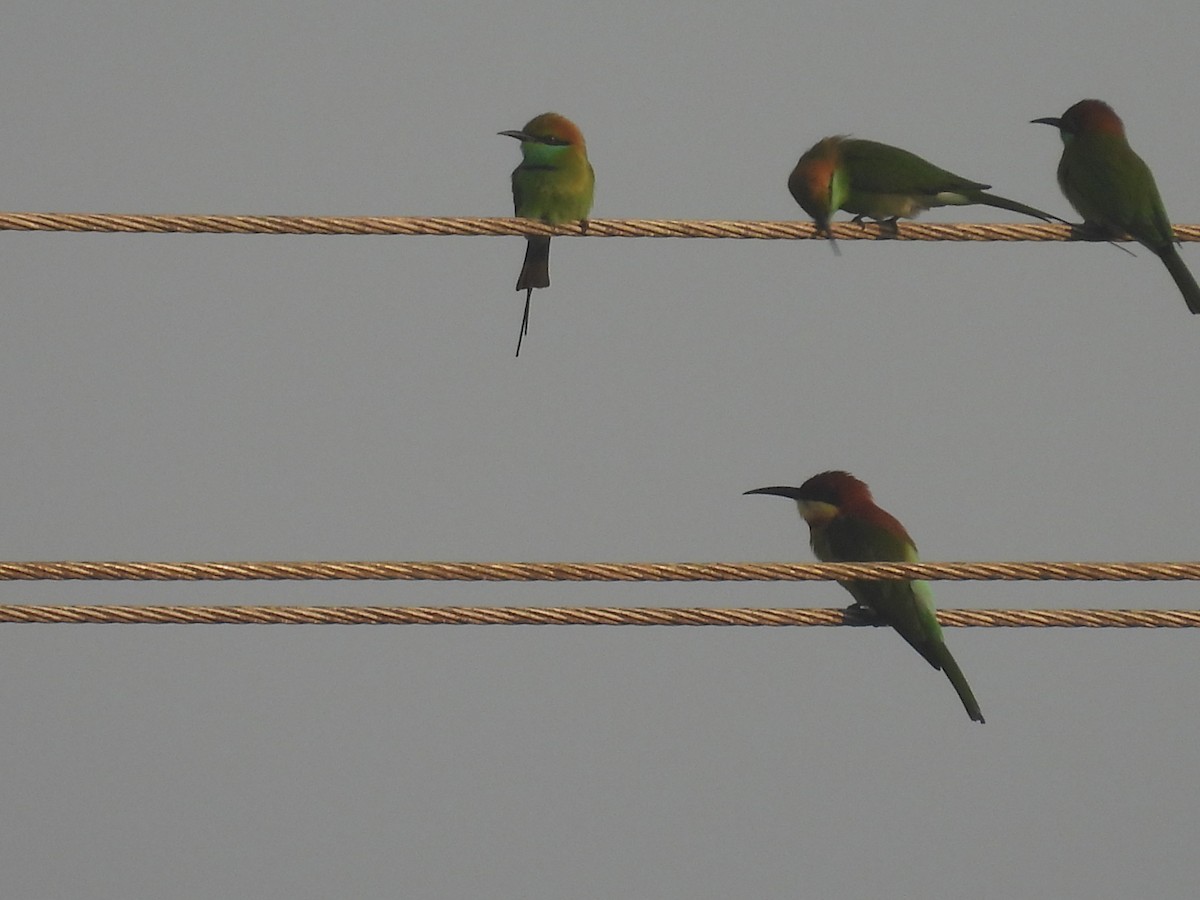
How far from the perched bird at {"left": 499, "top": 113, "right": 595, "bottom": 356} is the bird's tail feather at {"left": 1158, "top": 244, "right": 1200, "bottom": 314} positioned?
66.3 inches

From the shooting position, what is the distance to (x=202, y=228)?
395cm

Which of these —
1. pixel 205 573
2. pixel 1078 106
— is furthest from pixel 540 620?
pixel 1078 106

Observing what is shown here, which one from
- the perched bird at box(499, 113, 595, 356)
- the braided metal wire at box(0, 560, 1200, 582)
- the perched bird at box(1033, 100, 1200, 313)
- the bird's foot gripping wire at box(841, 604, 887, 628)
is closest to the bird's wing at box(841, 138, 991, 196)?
the perched bird at box(1033, 100, 1200, 313)

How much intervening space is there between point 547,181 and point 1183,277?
6.08 feet

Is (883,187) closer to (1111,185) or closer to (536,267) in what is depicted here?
(1111,185)

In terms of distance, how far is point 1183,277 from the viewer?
537 centimetres

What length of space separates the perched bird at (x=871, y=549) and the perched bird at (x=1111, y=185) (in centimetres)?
99

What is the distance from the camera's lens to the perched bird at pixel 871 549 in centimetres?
493

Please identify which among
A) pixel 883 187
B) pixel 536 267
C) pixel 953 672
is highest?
pixel 883 187

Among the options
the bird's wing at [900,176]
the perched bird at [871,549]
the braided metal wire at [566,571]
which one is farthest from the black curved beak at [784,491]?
the braided metal wire at [566,571]

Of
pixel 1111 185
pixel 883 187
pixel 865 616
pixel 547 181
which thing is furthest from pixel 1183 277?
pixel 547 181

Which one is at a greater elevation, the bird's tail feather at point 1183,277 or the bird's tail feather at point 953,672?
the bird's tail feather at point 1183,277

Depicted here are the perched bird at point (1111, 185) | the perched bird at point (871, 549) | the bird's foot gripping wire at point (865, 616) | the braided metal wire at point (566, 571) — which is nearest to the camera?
the braided metal wire at point (566, 571)

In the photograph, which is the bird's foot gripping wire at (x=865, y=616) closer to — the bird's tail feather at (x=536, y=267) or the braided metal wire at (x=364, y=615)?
the braided metal wire at (x=364, y=615)
